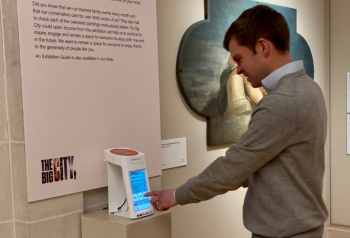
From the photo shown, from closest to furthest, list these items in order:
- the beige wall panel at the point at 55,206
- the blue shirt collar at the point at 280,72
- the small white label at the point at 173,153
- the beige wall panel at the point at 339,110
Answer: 1. the blue shirt collar at the point at 280,72
2. the beige wall panel at the point at 55,206
3. the small white label at the point at 173,153
4. the beige wall panel at the point at 339,110

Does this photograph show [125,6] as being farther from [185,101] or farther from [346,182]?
[346,182]

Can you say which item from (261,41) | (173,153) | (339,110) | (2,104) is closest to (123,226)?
(2,104)

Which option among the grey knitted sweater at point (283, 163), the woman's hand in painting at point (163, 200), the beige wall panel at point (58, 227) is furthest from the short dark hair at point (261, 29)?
the beige wall panel at point (58, 227)

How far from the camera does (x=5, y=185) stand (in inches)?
70.7

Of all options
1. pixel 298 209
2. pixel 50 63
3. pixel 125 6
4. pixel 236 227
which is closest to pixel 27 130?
pixel 50 63

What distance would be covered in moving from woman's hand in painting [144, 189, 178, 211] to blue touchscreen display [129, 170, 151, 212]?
52mm

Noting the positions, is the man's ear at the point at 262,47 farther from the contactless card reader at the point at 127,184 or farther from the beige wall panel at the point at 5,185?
the beige wall panel at the point at 5,185

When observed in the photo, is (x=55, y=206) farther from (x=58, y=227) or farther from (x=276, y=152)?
(x=276, y=152)

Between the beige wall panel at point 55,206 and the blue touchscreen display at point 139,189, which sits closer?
the beige wall panel at point 55,206


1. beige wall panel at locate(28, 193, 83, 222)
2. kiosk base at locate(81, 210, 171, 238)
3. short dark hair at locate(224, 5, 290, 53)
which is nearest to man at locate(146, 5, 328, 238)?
short dark hair at locate(224, 5, 290, 53)

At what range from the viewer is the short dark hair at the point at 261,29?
1711mm

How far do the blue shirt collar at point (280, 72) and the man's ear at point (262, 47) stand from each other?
0.09 metres

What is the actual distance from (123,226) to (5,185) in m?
0.54

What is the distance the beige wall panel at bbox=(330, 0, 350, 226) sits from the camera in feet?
13.7
